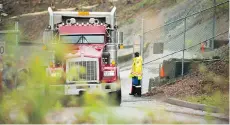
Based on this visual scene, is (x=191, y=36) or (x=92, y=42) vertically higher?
(x=191, y=36)

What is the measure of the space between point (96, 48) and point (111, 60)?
68 cm

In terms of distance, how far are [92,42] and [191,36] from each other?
321 inches

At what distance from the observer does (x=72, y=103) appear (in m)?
8.34

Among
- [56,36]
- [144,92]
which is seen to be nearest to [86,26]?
[56,36]

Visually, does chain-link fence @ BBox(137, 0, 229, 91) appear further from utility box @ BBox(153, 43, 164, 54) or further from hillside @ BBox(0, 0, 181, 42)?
hillside @ BBox(0, 0, 181, 42)

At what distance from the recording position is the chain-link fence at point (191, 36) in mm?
19500

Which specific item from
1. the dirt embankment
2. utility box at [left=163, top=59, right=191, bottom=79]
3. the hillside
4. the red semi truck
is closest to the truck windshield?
the red semi truck

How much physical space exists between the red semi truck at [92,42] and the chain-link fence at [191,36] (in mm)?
1767

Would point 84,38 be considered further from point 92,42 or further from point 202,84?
point 202,84

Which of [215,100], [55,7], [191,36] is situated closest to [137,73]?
[215,100]

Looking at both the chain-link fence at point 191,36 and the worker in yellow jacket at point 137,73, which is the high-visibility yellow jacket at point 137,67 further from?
the chain-link fence at point 191,36

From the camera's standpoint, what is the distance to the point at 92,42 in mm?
16984

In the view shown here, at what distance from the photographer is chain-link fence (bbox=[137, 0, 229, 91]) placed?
19.5m

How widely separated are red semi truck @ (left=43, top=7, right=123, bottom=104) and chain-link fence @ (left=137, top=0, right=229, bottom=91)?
1.77m
